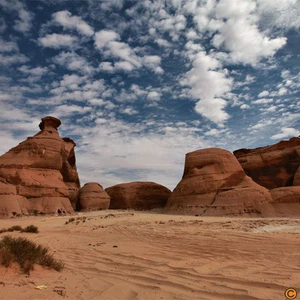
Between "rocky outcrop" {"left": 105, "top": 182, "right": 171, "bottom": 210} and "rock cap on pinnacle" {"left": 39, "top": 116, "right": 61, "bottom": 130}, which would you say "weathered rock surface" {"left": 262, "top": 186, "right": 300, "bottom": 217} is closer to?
"rocky outcrop" {"left": 105, "top": 182, "right": 171, "bottom": 210}

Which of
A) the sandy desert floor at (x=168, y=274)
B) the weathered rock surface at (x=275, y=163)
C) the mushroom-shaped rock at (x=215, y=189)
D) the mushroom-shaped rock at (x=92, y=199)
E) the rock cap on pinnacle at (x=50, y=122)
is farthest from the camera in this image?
the mushroom-shaped rock at (x=92, y=199)

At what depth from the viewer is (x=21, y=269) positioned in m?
4.30

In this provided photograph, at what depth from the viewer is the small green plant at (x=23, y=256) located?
4336 millimetres

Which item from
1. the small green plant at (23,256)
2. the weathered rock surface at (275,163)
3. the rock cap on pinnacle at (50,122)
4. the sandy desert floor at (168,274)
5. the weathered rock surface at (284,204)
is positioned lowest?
the sandy desert floor at (168,274)

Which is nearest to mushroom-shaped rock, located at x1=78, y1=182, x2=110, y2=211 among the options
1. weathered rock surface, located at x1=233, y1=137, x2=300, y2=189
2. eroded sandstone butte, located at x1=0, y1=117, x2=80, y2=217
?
eroded sandstone butte, located at x1=0, y1=117, x2=80, y2=217

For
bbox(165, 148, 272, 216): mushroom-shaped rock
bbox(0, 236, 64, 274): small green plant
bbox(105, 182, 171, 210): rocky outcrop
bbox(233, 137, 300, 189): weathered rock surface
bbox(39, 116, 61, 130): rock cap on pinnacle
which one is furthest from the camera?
bbox(105, 182, 171, 210): rocky outcrop

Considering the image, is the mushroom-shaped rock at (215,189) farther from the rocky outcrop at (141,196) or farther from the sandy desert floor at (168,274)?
the sandy desert floor at (168,274)

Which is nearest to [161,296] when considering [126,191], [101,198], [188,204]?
[188,204]

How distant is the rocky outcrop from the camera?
137 feet

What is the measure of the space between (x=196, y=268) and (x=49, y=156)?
92.5ft

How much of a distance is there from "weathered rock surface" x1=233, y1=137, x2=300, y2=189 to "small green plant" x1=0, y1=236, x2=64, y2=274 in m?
35.9

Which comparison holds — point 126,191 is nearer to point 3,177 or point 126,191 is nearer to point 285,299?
point 3,177

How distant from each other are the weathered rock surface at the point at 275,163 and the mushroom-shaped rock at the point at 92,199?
20506 mm

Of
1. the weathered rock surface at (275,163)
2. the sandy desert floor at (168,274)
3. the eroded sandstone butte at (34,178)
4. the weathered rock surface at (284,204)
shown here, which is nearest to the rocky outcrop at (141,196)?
the weathered rock surface at (275,163)
